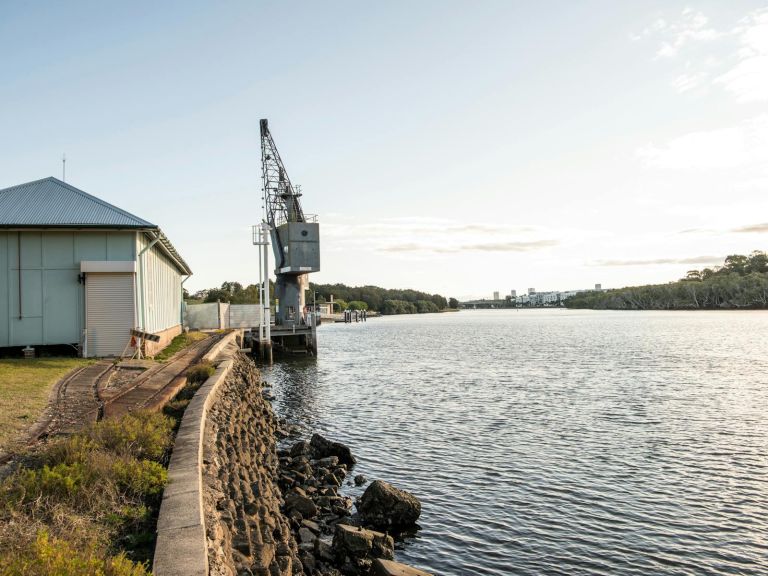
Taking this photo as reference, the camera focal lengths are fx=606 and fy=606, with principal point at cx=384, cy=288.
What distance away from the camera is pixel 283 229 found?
169ft

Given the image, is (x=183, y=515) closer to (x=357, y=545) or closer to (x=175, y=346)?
(x=357, y=545)

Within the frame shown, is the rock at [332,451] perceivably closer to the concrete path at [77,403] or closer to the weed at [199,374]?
the weed at [199,374]

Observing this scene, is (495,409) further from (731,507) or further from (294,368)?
(294,368)

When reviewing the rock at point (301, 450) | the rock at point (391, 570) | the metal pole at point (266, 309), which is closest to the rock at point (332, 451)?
the rock at point (301, 450)

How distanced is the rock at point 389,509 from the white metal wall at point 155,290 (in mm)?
15213

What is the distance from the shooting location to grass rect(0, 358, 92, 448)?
10781mm

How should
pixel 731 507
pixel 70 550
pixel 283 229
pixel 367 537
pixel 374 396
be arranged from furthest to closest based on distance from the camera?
pixel 283 229, pixel 374 396, pixel 731 507, pixel 367 537, pixel 70 550

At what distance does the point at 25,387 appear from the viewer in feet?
47.8

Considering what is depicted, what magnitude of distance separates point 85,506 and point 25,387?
30.1 ft

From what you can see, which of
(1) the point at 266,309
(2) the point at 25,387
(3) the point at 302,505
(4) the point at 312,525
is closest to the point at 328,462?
(3) the point at 302,505

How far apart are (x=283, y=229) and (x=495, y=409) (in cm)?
3204

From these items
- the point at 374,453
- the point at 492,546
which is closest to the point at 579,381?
the point at 374,453

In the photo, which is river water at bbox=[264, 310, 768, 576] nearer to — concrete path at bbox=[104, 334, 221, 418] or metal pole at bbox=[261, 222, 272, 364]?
concrete path at bbox=[104, 334, 221, 418]

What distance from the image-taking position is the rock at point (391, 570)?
8.59m
